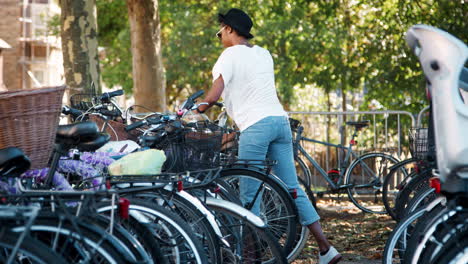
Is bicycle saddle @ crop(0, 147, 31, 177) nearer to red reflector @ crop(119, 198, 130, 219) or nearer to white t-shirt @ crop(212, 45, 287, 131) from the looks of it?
red reflector @ crop(119, 198, 130, 219)

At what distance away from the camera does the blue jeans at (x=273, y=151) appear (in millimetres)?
5883

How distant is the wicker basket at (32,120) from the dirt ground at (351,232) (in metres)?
3.39

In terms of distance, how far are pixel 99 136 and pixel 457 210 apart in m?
1.90

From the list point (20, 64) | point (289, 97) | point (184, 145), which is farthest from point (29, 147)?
→ point (20, 64)

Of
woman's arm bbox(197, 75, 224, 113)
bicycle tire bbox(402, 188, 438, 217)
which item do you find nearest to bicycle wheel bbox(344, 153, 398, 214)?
bicycle tire bbox(402, 188, 438, 217)

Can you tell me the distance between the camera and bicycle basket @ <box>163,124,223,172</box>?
5148mm

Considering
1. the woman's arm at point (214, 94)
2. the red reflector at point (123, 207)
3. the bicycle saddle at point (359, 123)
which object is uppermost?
the woman's arm at point (214, 94)

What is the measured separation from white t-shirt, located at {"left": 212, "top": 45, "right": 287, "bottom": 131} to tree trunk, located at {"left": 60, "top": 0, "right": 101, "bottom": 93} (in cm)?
523

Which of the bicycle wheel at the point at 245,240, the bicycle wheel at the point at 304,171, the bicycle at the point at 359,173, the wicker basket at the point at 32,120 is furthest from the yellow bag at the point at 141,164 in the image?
the bicycle at the point at 359,173

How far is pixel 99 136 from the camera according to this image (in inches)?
172

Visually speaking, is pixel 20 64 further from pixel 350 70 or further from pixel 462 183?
pixel 462 183

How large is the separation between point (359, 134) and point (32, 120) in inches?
327

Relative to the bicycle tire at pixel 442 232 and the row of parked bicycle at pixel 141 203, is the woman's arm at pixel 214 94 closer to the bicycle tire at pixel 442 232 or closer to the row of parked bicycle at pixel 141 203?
the row of parked bicycle at pixel 141 203

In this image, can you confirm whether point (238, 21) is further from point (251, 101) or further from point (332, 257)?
point (332, 257)
